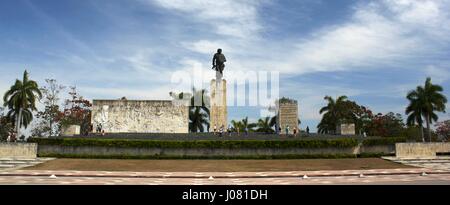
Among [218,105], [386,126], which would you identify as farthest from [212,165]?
[386,126]

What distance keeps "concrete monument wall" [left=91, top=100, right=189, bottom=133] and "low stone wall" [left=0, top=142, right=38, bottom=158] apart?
9446mm

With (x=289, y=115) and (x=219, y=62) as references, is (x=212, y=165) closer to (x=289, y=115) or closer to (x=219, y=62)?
(x=219, y=62)

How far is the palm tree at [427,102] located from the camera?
37906 millimetres

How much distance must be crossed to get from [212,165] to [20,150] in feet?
43.5

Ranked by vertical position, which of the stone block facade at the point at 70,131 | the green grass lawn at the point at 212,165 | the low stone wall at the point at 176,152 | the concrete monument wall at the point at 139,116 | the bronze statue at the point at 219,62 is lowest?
the green grass lawn at the point at 212,165

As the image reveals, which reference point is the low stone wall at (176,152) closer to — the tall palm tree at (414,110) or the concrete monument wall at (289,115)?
the concrete monument wall at (289,115)

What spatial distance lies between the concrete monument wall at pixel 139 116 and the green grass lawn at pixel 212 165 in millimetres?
11256

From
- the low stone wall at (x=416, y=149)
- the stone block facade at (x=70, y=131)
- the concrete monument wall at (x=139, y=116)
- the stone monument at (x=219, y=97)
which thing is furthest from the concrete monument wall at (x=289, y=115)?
the stone block facade at (x=70, y=131)

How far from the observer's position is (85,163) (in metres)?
21.0
